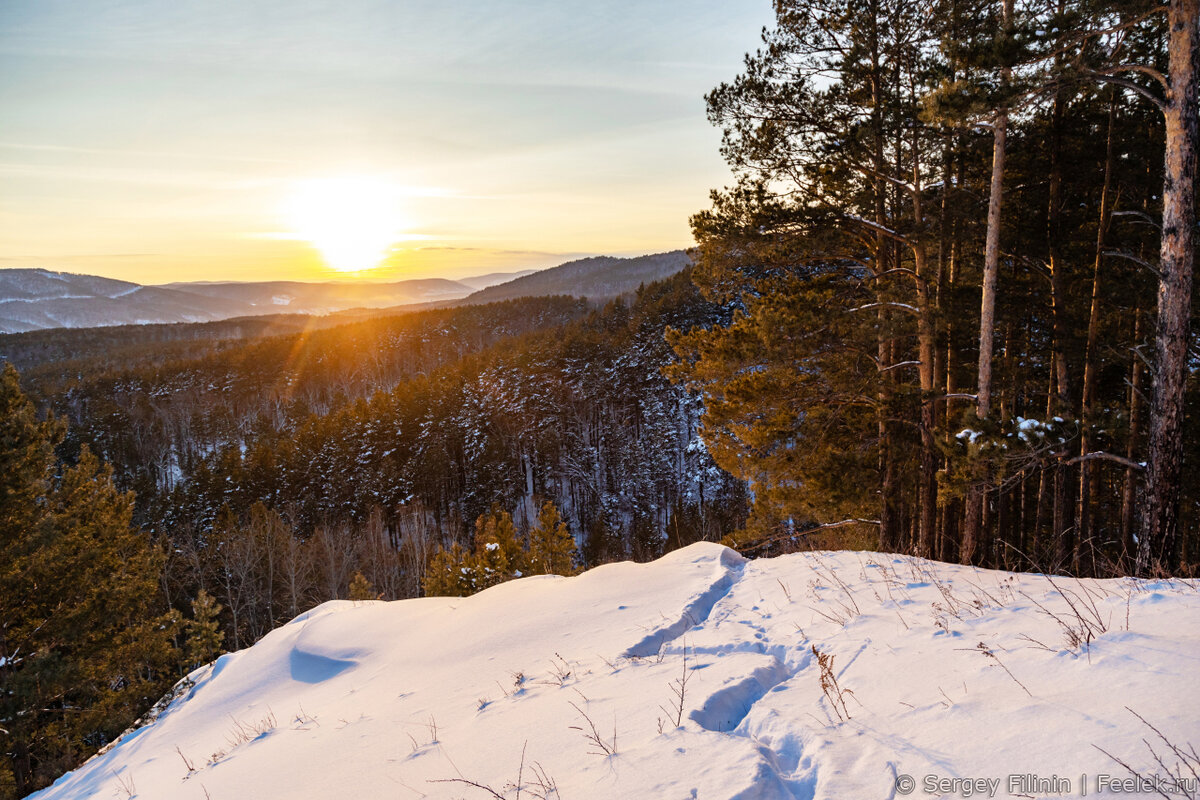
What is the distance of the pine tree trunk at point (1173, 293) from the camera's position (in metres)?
5.96

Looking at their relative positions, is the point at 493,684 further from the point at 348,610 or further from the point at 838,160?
the point at 838,160

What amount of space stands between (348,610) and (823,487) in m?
8.61

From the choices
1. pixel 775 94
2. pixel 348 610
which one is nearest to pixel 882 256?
pixel 775 94

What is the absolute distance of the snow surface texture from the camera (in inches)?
103

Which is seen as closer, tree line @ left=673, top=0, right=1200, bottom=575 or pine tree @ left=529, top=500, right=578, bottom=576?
tree line @ left=673, top=0, right=1200, bottom=575

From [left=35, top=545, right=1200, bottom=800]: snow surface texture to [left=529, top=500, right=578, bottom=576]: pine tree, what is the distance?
12022 millimetres

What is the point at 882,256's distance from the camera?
434 inches

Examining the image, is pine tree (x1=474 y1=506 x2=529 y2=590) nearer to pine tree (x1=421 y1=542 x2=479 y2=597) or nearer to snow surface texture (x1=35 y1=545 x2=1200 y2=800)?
pine tree (x1=421 y1=542 x2=479 y2=597)

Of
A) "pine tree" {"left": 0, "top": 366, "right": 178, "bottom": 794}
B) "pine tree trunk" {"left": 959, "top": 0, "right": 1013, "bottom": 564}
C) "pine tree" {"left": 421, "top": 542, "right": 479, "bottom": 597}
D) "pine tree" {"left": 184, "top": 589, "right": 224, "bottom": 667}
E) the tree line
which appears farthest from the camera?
"pine tree" {"left": 184, "top": 589, "right": 224, "bottom": 667}

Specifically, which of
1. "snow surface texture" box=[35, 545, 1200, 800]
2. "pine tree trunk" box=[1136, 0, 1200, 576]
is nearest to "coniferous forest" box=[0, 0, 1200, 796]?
"pine tree trunk" box=[1136, 0, 1200, 576]

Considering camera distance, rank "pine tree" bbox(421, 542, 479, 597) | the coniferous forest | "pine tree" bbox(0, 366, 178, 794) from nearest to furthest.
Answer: the coniferous forest → "pine tree" bbox(0, 366, 178, 794) → "pine tree" bbox(421, 542, 479, 597)

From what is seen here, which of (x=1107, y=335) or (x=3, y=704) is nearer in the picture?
(x=3, y=704)

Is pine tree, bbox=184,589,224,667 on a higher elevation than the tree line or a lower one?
lower

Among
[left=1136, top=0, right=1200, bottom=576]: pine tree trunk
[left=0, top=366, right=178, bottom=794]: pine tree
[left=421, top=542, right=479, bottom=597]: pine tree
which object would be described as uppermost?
[left=1136, top=0, right=1200, bottom=576]: pine tree trunk
